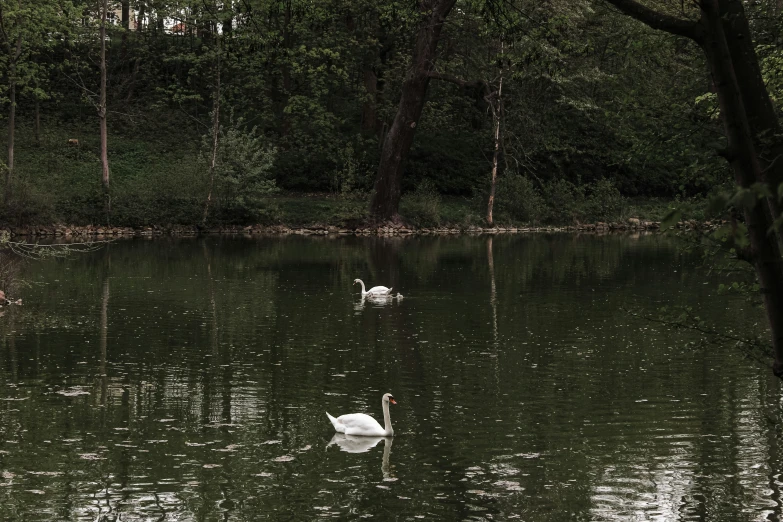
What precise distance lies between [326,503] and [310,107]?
46717 millimetres

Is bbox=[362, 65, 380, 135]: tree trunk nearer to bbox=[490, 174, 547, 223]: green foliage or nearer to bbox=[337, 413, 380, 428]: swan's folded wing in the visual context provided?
bbox=[490, 174, 547, 223]: green foliage

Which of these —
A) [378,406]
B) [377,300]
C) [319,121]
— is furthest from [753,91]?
[319,121]

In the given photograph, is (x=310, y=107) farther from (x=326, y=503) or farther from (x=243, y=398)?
(x=326, y=503)

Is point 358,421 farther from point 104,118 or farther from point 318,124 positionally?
point 318,124

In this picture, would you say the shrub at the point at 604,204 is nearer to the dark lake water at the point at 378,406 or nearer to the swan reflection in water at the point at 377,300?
the dark lake water at the point at 378,406

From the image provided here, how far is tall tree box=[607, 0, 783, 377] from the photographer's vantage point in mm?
7055

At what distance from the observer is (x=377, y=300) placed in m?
27.0

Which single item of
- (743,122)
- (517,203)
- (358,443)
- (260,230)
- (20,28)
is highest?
(20,28)

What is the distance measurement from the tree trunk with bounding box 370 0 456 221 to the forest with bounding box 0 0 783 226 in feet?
0.28

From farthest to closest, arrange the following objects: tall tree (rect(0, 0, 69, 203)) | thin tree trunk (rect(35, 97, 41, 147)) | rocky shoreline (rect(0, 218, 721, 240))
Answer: thin tree trunk (rect(35, 97, 41, 147))
rocky shoreline (rect(0, 218, 721, 240))
tall tree (rect(0, 0, 69, 203))

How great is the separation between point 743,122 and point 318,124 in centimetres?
5099

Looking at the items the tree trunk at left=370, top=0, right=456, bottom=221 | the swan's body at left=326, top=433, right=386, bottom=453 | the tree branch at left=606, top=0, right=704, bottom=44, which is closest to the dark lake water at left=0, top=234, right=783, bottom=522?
the swan's body at left=326, top=433, right=386, bottom=453

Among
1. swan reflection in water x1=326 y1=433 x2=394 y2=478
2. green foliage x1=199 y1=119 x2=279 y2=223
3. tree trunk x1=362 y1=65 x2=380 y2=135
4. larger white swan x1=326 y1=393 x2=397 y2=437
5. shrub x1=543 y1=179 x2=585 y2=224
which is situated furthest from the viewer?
shrub x1=543 y1=179 x2=585 y2=224

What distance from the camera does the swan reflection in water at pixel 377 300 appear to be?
2667cm
